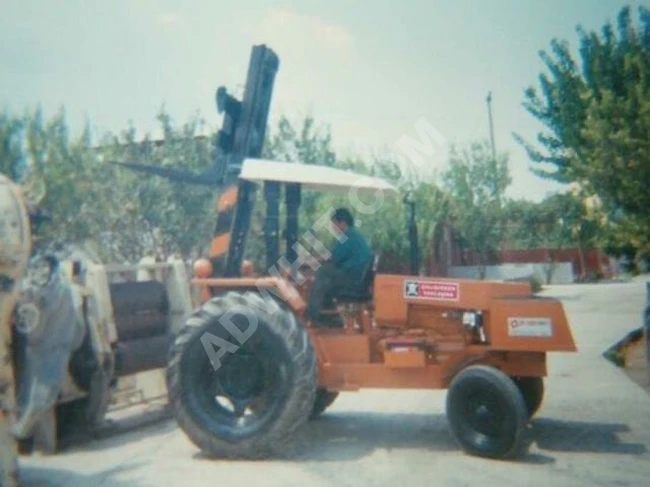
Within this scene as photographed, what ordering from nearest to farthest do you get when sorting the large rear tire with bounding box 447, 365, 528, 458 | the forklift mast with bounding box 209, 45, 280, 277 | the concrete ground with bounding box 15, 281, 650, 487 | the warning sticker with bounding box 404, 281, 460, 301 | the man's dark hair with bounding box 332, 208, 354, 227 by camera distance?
the concrete ground with bounding box 15, 281, 650, 487 → the large rear tire with bounding box 447, 365, 528, 458 → the warning sticker with bounding box 404, 281, 460, 301 → the forklift mast with bounding box 209, 45, 280, 277 → the man's dark hair with bounding box 332, 208, 354, 227

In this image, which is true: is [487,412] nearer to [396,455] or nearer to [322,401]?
[396,455]

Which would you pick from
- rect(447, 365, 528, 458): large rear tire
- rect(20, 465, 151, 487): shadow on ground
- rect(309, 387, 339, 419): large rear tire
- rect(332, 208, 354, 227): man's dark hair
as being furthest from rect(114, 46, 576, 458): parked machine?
rect(309, 387, 339, 419): large rear tire

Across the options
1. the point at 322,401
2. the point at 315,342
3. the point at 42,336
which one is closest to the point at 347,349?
the point at 315,342

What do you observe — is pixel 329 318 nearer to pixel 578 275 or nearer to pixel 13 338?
pixel 13 338

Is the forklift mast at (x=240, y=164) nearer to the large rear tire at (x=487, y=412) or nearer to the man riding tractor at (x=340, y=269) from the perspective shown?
the man riding tractor at (x=340, y=269)

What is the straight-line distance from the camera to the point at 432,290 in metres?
6.00

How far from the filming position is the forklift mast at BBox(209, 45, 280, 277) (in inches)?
240

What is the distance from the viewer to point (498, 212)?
3023cm

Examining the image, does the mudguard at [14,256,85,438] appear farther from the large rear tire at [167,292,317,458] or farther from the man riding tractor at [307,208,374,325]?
the man riding tractor at [307,208,374,325]

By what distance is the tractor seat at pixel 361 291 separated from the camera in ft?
20.0

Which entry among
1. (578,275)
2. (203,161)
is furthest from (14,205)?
(578,275)

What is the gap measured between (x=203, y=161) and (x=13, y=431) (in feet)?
51.2

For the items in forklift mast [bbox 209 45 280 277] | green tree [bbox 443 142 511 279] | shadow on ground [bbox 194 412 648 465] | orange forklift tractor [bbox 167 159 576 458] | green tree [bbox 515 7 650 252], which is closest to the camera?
orange forklift tractor [bbox 167 159 576 458]

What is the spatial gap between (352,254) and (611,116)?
16.7 ft
